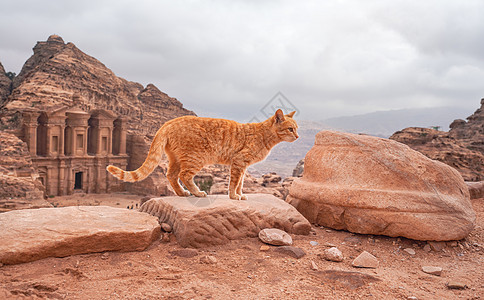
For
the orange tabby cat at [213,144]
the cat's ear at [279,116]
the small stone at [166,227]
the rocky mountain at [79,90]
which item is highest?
the rocky mountain at [79,90]

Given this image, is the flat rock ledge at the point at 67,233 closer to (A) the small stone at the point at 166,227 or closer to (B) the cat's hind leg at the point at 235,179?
(A) the small stone at the point at 166,227

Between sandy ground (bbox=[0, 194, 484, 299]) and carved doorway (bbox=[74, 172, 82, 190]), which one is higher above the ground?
sandy ground (bbox=[0, 194, 484, 299])

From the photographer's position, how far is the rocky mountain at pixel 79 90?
1766 inches

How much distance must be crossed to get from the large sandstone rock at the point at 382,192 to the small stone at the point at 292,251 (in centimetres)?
151

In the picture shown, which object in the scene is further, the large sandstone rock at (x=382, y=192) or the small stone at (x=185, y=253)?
the large sandstone rock at (x=382, y=192)

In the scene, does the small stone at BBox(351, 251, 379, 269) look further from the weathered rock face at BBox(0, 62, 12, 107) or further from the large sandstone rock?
the weathered rock face at BBox(0, 62, 12, 107)

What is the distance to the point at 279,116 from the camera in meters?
6.05

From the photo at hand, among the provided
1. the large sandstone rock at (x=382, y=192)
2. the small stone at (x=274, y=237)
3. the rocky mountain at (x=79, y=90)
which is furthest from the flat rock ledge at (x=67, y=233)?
the rocky mountain at (x=79, y=90)

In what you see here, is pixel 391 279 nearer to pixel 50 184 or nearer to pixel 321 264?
pixel 321 264

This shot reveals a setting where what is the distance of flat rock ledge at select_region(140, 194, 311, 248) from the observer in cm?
505

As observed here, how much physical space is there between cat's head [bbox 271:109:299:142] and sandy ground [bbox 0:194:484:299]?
2.07 m

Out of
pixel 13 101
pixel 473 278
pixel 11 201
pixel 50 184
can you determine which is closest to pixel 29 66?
pixel 13 101

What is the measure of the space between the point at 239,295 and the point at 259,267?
87cm

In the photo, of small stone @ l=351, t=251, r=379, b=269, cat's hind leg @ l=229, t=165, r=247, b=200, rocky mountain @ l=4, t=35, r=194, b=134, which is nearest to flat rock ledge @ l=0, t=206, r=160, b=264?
cat's hind leg @ l=229, t=165, r=247, b=200
